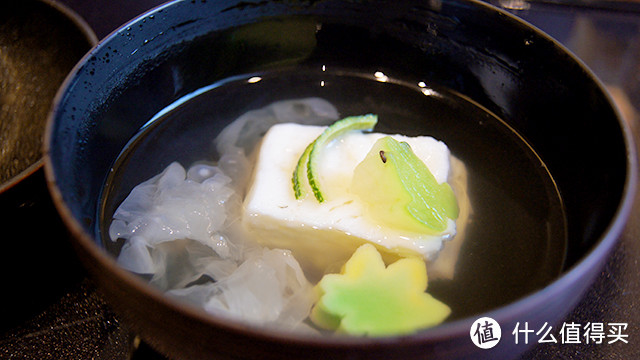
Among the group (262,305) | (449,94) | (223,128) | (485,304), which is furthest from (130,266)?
(449,94)

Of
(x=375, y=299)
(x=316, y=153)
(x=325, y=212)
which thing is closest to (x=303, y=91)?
(x=316, y=153)

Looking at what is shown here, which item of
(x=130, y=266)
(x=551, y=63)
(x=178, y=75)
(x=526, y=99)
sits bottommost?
(x=130, y=266)

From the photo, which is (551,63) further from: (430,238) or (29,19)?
(29,19)

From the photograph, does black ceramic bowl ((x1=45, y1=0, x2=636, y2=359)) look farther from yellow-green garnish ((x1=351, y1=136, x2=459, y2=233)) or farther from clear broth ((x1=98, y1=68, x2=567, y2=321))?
yellow-green garnish ((x1=351, y1=136, x2=459, y2=233))

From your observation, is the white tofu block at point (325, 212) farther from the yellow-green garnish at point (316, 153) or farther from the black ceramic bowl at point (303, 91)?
the black ceramic bowl at point (303, 91)

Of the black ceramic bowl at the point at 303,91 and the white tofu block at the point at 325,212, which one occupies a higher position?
the black ceramic bowl at the point at 303,91

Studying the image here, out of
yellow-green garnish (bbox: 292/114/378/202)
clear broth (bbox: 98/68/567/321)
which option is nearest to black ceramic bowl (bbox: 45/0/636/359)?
clear broth (bbox: 98/68/567/321)

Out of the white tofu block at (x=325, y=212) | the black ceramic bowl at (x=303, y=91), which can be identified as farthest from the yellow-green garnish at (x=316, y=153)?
the black ceramic bowl at (x=303, y=91)
